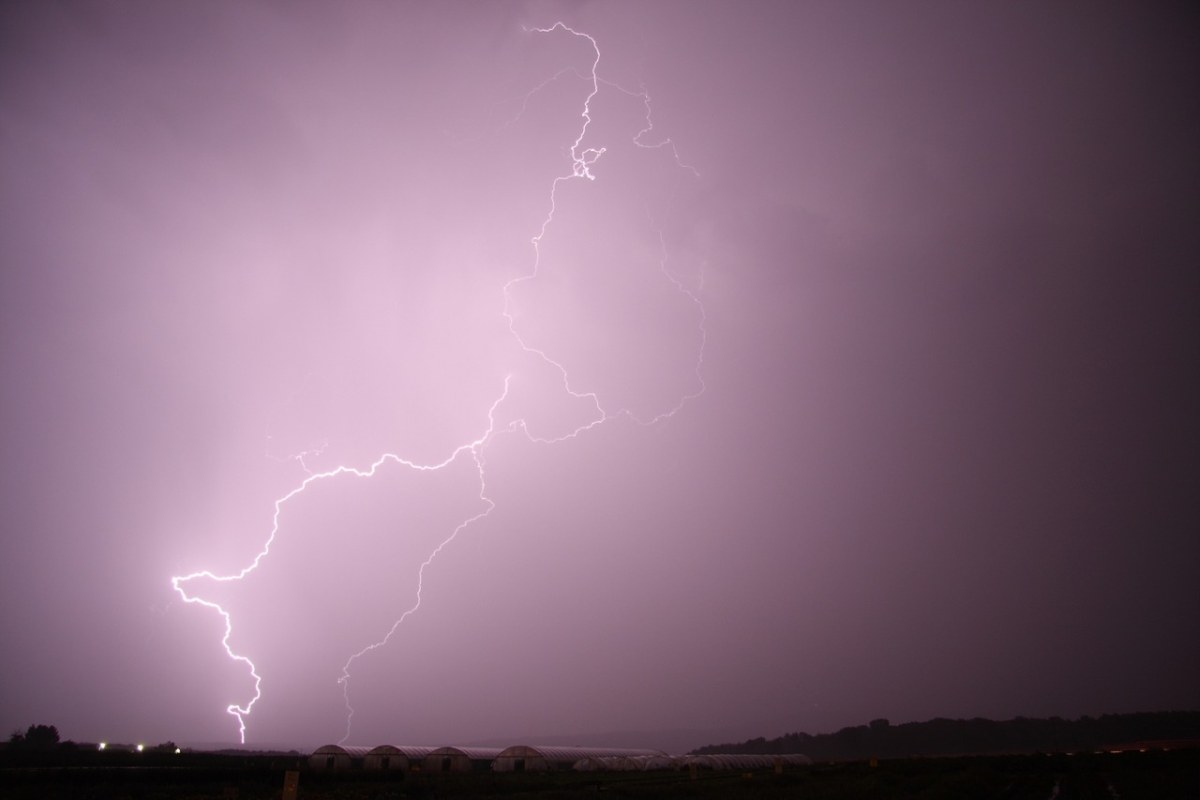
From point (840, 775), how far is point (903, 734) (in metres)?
55.0

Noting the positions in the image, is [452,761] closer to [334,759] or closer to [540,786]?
[334,759]

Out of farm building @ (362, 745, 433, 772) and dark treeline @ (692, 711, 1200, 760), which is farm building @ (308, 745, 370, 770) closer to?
farm building @ (362, 745, 433, 772)

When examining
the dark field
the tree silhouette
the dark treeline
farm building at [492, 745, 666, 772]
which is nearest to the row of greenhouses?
farm building at [492, 745, 666, 772]

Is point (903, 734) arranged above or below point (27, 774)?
below

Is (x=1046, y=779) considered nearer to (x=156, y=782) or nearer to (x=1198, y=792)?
(x=1198, y=792)

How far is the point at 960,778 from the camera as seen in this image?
70.1ft

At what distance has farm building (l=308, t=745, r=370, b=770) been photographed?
30031 mm

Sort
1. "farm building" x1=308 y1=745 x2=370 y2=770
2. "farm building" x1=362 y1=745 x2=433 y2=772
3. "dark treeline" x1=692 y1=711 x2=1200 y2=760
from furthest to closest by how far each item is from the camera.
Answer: "dark treeline" x1=692 y1=711 x2=1200 y2=760
"farm building" x1=308 y1=745 x2=370 y2=770
"farm building" x1=362 y1=745 x2=433 y2=772

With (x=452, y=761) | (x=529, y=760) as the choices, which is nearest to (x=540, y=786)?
(x=529, y=760)

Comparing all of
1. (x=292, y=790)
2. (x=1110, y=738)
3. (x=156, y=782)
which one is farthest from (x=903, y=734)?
(x=292, y=790)

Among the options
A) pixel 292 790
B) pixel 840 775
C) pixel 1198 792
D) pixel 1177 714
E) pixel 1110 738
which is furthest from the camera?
pixel 1177 714

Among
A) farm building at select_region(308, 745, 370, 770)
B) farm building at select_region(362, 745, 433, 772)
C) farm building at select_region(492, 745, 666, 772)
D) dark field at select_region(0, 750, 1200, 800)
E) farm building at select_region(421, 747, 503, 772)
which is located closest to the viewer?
dark field at select_region(0, 750, 1200, 800)

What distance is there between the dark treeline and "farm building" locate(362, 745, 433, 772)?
4161cm

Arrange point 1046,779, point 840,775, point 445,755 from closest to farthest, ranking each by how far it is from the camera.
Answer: point 1046,779 → point 840,775 → point 445,755
